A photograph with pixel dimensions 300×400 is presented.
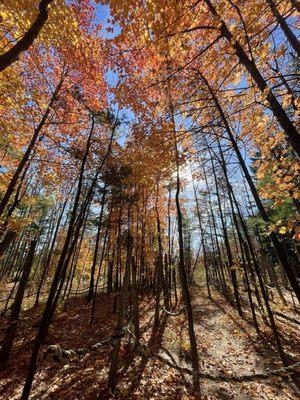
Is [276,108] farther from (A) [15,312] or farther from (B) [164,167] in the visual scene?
(A) [15,312]

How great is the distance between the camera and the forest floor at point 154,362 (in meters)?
5.45

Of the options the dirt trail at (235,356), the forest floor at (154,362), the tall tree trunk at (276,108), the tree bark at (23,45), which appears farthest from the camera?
the dirt trail at (235,356)

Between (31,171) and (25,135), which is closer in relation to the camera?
(25,135)

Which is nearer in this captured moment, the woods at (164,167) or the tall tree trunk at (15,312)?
the woods at (164,167)

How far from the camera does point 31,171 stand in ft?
42.4

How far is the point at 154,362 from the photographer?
6.91m

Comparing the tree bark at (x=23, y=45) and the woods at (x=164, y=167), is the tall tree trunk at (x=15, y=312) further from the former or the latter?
the tree bark at (x=23, y=45)

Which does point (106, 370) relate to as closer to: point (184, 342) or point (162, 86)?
point (184, 342)

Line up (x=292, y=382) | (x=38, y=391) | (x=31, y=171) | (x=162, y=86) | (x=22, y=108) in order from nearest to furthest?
(x=162, y=86), (x=38, y=391), (x=292, y=382), (x=22, y=108), (x=31, y=171)

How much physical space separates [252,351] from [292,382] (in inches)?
103

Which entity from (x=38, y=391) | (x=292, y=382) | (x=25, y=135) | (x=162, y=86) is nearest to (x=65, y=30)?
(x=162, y=86)

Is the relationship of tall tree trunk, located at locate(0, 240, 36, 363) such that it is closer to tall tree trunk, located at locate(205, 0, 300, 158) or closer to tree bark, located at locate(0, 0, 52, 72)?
tree bark, located at locate(0, 0, 52, 72)

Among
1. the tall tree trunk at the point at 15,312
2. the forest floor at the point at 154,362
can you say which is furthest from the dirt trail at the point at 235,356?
the tall tree trunk at the point at 15,312

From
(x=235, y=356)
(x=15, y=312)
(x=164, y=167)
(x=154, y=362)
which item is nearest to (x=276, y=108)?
(x=164, y=167)
